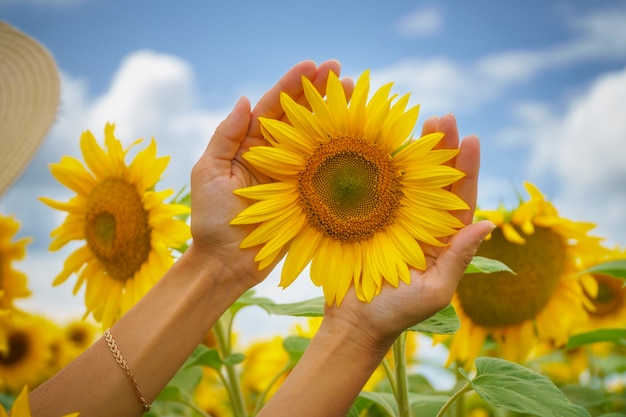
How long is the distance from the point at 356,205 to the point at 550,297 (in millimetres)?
1275

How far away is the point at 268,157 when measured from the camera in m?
2.07

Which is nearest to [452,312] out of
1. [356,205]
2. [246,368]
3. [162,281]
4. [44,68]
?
[356,205]

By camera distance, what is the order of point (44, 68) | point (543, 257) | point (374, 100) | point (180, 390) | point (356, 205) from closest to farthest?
point (374, 100), point (356, 205), point (180, 390), point (543, 257), point (44, 68)

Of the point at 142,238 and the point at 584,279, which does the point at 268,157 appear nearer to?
the point at 142,238

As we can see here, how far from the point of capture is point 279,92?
85.4 inches

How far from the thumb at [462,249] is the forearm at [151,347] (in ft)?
2.23

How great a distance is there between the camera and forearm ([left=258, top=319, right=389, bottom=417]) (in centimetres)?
184

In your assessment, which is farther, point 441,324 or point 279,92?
point 279,92

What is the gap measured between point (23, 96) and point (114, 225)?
1632 millimetres

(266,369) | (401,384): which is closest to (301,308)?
(401,384)

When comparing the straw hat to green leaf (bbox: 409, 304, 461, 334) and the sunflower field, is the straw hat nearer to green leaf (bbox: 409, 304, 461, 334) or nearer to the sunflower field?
the sunflower field

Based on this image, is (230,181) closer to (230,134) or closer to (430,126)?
(230,134)

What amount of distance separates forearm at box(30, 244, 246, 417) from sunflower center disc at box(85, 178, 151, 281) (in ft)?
1.33

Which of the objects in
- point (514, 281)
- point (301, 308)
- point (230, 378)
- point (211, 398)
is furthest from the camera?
point (211, 398)
